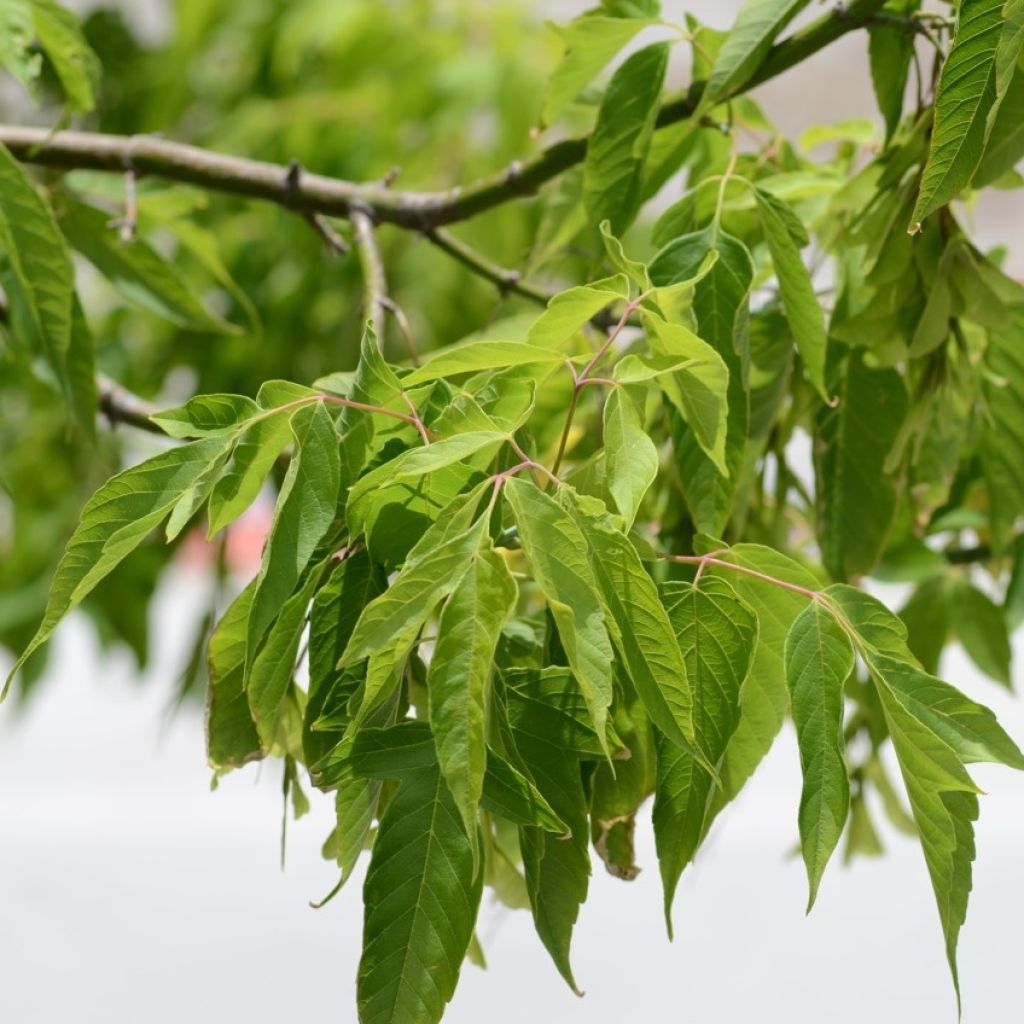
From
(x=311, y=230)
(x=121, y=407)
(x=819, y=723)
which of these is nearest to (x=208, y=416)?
(x=819, y=723)

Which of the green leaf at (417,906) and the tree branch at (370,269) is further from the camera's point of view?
the tree branch at (370,269)

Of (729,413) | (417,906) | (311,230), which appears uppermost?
(311,230)

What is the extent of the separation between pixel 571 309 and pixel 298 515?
0.19 feet

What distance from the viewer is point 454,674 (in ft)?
0.62

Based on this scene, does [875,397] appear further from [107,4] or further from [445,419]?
[107,4]

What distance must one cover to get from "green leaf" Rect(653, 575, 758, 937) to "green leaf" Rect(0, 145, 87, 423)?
199 millimetres

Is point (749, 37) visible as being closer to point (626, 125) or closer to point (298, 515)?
point (626, 125)

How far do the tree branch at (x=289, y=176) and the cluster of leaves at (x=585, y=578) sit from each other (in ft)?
0.18

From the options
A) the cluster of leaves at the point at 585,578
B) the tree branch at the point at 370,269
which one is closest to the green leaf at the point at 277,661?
the cluster of leaves at the point at 585,578

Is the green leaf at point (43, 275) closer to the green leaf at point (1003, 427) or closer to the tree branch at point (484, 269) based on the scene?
the tree branch at point (484, 269)

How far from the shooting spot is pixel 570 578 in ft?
0.65

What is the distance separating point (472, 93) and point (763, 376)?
527mm

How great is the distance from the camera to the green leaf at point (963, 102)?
0.22 metres

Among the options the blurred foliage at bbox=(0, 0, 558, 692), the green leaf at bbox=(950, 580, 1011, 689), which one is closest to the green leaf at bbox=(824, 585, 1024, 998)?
the green leaf at bbox=(950, 580, 1011, 689)
